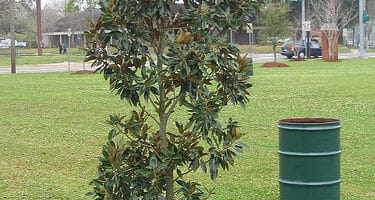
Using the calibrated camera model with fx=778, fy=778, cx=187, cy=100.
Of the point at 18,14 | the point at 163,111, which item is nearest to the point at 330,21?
the point at 18,14

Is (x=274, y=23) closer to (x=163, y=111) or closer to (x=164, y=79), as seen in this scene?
(x=163, y=111)

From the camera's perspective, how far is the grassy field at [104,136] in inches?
337

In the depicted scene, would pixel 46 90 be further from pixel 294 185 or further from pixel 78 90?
pixel 294 185

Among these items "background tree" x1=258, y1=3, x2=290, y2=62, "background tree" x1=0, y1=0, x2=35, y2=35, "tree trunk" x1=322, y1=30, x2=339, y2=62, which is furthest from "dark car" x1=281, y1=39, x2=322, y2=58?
"background tree" x1=0, y1=0, x2=35, y2=35

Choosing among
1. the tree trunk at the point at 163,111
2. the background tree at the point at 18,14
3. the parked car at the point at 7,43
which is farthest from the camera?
the parked car at the point at 7,43

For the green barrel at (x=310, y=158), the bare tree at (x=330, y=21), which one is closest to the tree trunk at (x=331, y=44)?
the bare tree at (x=330, y=21)

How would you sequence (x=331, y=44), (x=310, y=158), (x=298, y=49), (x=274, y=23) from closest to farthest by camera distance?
1. (x=310, y=158)
2. (x=331, y=44)
3. (x=274, y=23)
4. (x=298, y=49)

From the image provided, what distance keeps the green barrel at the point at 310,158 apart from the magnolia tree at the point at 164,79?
1867 mm

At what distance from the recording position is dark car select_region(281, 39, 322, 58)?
173 ft

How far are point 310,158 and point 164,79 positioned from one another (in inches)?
93.1

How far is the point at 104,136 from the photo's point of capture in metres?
12.7

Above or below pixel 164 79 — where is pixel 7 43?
above

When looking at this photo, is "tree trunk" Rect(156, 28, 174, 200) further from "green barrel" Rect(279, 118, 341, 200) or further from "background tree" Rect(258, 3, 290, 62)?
"background tree" Rect(258, 3, 290, 62)

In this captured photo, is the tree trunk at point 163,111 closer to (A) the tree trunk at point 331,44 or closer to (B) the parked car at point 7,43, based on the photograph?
(A) the tree trunk at point 331,44
